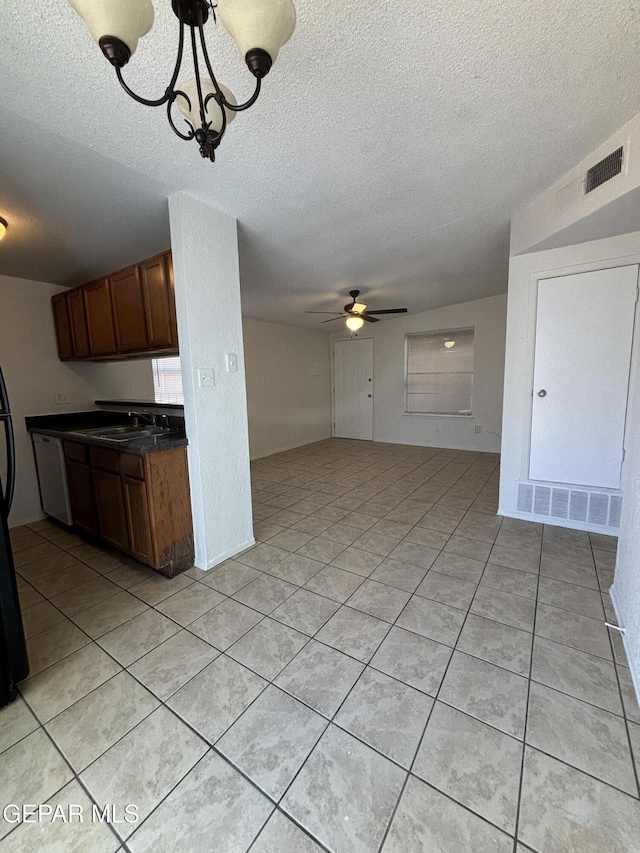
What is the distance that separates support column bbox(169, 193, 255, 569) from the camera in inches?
80.0

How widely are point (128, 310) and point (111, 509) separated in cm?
144

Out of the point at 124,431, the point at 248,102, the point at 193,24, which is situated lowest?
the point at 124,431

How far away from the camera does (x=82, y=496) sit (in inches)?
103

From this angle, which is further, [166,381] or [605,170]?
[166,381]

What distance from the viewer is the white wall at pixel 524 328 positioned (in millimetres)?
2451

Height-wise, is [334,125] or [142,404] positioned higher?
[334,125]

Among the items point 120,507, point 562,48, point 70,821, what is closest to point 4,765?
point 70,821

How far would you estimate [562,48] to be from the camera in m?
1.20

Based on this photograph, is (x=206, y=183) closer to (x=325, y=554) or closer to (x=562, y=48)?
(x=562, y=48)

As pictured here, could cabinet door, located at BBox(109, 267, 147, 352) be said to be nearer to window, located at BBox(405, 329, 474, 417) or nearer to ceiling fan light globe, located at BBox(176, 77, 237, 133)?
ceiling fan light globe, located at BBox(176, 77, 237, 133)

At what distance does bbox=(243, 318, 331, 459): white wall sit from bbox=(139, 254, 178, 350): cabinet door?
9.09 feet

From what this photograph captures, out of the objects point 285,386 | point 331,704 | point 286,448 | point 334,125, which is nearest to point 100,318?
point 334,125

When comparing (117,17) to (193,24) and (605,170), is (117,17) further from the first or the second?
(605,170)

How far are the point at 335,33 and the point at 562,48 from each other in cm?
80
